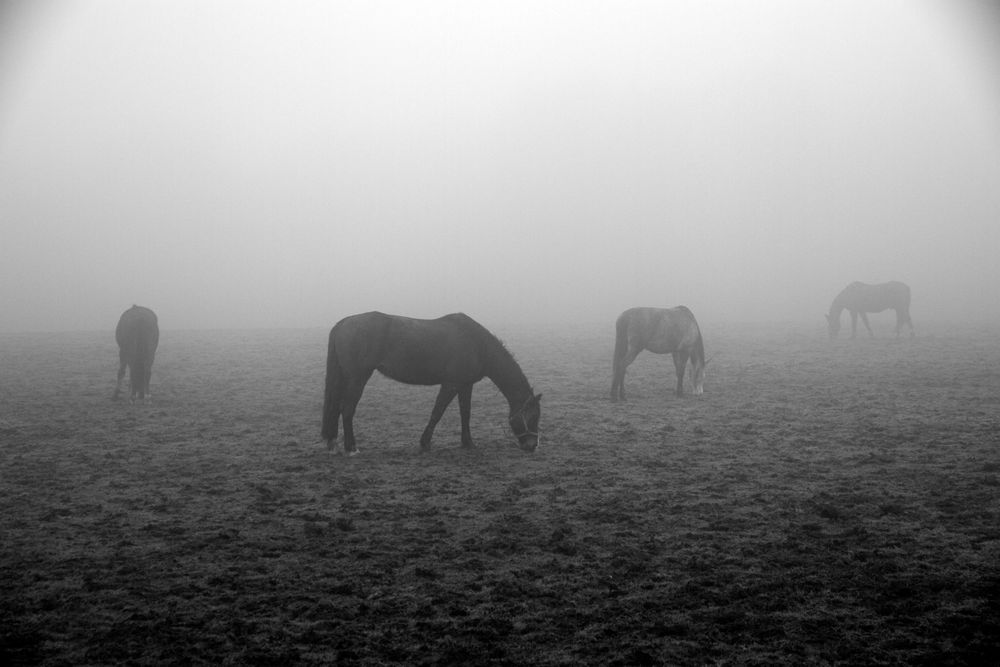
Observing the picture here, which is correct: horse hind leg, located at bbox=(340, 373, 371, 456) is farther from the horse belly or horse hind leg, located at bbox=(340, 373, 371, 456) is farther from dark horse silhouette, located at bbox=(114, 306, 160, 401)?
dark horse silhouette, located at bbox=(114, 306, 160, 401)

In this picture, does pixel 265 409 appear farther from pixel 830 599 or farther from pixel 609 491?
pixel 830 599

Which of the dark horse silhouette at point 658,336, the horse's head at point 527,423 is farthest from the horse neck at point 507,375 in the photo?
the dark horse silhouette at point 658,336

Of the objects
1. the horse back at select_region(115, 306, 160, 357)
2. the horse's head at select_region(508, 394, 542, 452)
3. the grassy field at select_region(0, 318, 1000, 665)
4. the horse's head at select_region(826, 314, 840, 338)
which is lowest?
the grassy field at select_region(0, 318, 1000, 665)

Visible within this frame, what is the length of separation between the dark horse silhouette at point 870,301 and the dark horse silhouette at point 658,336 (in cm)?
1884

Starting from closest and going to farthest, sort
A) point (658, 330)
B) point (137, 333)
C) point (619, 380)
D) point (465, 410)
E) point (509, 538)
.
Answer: point (509, 538) → point (465, 410) → point (137, 333) → point (619, 380) → point (658, 330)

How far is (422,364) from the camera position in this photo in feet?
30.2

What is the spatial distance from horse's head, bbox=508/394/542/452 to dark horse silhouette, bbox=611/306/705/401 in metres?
5.26

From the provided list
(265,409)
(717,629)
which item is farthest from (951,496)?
(265,409)

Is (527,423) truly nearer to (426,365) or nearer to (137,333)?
(426,365)

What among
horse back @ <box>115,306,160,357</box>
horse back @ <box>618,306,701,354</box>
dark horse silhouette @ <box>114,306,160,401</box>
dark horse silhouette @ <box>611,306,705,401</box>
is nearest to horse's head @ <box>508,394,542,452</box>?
dark horse silhouette @ <box>611,306,705,401</box>

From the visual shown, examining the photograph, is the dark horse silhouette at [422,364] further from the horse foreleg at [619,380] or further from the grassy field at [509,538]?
the horse foreleg at [619,380]

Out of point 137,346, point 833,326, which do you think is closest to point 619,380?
point 137,346

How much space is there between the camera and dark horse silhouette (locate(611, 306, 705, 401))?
14.5 m

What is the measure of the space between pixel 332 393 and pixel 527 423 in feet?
8.69
